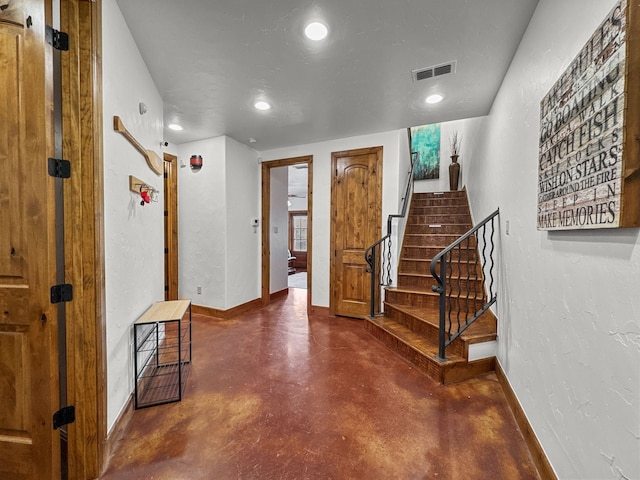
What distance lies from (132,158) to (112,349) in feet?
4.07

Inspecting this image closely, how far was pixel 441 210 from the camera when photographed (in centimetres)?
453

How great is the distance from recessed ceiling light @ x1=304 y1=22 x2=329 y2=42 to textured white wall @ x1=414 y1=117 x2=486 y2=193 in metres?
3.13

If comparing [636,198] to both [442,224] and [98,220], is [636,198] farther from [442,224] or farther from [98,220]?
[442,224]

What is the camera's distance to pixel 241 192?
404 centimetres

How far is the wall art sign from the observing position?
2.70 feet

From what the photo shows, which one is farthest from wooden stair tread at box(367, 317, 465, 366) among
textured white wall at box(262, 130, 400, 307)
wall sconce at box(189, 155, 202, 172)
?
wall sconce at box(189, 155, 202, 172)

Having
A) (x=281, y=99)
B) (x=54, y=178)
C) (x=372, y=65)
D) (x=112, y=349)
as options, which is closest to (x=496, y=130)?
(x=372, y=65)

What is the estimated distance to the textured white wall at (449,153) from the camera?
4.31m

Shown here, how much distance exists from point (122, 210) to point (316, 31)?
1722 millimetres

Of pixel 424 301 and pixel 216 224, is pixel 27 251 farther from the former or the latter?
pixel 424 301

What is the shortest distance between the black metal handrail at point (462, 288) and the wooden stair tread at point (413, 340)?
0.25ft

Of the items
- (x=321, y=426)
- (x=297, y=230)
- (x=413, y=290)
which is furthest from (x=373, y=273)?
(x=297, y=230)

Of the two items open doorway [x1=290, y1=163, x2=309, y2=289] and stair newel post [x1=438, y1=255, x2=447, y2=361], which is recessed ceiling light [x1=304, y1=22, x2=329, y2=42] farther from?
open doorway [x1=290, y1=163, x2=309, y2=289]

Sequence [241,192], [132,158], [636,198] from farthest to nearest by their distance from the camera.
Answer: [241,192] < [132,158] < [636,198]
